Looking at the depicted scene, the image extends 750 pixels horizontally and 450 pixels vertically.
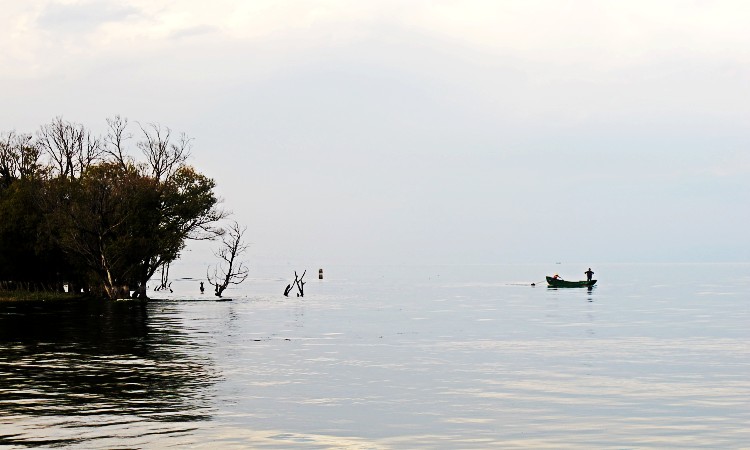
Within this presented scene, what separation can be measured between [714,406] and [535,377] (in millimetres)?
9244

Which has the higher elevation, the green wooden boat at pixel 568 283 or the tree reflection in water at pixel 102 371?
the green wooden boat at pixel 568 283

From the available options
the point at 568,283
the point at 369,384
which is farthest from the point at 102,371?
the point at 568,283

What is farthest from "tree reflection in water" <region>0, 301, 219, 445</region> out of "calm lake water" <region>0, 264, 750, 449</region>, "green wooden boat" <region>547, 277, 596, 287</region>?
"green wooden boat" <region>547, 277, 596, 287</region>

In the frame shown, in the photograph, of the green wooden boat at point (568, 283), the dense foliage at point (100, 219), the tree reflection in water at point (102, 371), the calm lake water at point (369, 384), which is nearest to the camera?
the calm lake water at point (369, 384)

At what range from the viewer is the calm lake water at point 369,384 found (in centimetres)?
2489

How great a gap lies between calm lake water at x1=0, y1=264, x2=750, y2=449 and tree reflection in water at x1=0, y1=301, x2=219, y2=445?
4.3 inches

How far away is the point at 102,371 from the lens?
3862 cm

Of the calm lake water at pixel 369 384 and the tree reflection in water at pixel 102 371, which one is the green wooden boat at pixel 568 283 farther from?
the tree reflection in water at pixel 102 371

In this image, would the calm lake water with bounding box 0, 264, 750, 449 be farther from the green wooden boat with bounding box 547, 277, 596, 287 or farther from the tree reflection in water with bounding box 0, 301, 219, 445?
the green wooden boat with bounding box 547, 277, 596, 287

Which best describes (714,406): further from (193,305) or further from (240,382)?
(193,305)

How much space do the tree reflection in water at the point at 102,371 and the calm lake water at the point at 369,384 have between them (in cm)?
11

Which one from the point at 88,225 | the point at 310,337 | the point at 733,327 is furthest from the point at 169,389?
the point at 88,225

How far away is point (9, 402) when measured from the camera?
1145 inches

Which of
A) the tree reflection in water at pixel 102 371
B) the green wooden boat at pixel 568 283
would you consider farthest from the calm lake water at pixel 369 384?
the green wooden boat at pixel 568 283
